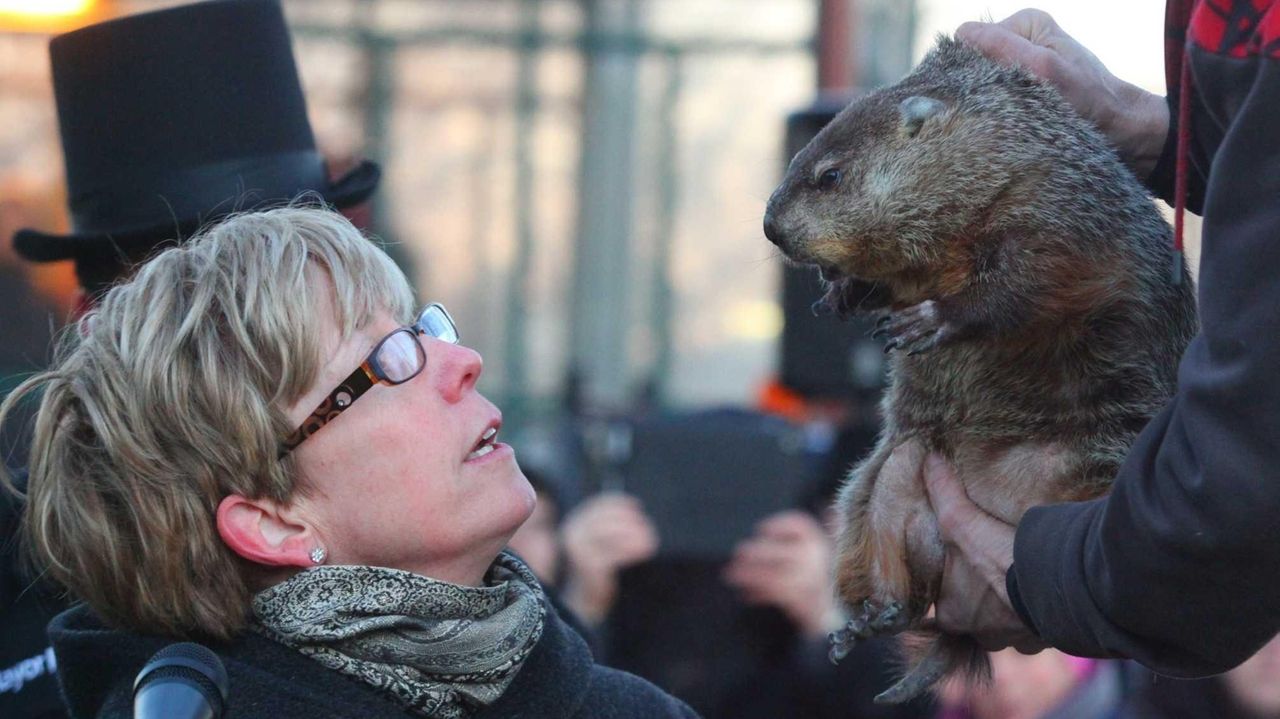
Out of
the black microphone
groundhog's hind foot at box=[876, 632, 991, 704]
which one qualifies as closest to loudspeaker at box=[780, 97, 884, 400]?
groundhog's hind foot at box=[876, 632, 991, 704]

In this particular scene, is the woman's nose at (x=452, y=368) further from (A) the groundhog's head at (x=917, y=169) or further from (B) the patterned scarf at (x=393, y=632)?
(A) the groundhog's head at (x=917, y=169)

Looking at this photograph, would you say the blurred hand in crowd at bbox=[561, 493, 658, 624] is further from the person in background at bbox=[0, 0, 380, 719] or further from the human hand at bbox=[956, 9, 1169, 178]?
the human hand at bbox=[956, 9, 1169, 178]

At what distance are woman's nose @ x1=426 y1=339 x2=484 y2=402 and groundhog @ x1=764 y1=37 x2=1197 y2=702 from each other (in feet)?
2.05

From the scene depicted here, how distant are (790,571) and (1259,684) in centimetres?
160

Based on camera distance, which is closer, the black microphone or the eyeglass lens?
the black microphone

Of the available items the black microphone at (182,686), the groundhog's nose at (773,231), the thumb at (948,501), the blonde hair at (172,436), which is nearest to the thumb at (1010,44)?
the groundhog's nose at (773,231)

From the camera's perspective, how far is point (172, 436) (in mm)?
2025

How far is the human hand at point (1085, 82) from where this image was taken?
2.23m

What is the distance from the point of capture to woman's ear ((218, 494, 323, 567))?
2.03 m

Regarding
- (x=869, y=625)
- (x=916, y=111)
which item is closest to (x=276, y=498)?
(x=869, y=625)

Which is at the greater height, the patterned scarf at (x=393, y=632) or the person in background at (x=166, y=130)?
the person in background at (x=166, y=130)

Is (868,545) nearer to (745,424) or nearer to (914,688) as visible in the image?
(914,688)

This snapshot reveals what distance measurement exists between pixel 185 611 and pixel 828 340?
615 cm

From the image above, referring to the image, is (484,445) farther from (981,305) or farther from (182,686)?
(981,305)
